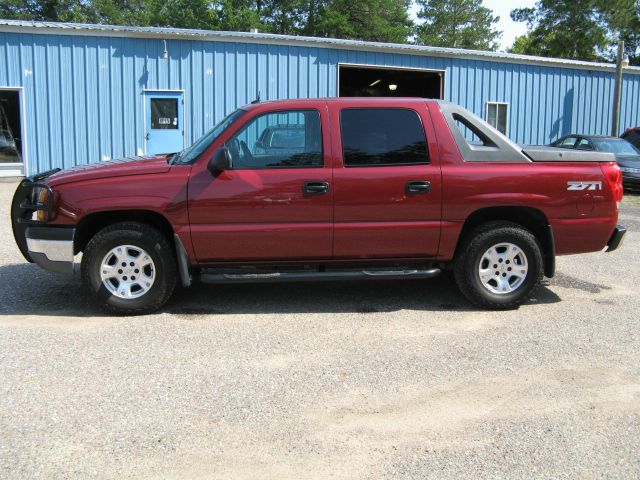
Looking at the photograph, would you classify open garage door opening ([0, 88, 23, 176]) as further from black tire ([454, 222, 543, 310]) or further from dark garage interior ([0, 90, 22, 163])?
black tire ([454, 222, 543, 310])

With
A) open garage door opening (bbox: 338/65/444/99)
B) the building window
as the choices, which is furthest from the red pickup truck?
the building window

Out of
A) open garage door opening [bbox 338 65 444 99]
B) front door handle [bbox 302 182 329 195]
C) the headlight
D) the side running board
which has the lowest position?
the side running board

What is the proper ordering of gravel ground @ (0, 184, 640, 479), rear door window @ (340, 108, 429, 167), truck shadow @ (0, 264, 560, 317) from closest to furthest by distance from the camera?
gravel ground @ (0, 184, 640, 479) < rear door window @ (340, 108, 429, 167) < truck shadow @ (0, 264, 560, 317)

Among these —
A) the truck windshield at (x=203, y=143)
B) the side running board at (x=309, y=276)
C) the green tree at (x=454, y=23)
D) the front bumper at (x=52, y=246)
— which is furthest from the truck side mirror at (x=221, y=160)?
the green tree at (x=454, y=23)

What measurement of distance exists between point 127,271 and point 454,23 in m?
55.6

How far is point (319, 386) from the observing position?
398cm

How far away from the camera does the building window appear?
1980 centimetres

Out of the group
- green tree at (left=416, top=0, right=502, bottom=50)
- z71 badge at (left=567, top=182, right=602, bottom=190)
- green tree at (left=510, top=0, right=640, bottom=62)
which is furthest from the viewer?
green tree at (left=416, top=0, right=502, bottom=50)

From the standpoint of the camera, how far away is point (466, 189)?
5406mm

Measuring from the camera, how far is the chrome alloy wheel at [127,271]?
17.3 ft

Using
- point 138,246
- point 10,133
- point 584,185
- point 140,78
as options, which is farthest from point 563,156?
point 10,133

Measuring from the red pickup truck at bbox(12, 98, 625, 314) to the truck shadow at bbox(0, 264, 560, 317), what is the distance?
1.26 ft

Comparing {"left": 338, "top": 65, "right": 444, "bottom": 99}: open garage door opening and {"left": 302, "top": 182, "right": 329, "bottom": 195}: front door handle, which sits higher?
{"left": 338, "top": 65, "right": 444, "bottom": 99}: open garage door opening

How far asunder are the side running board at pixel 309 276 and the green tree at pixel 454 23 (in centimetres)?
5308
